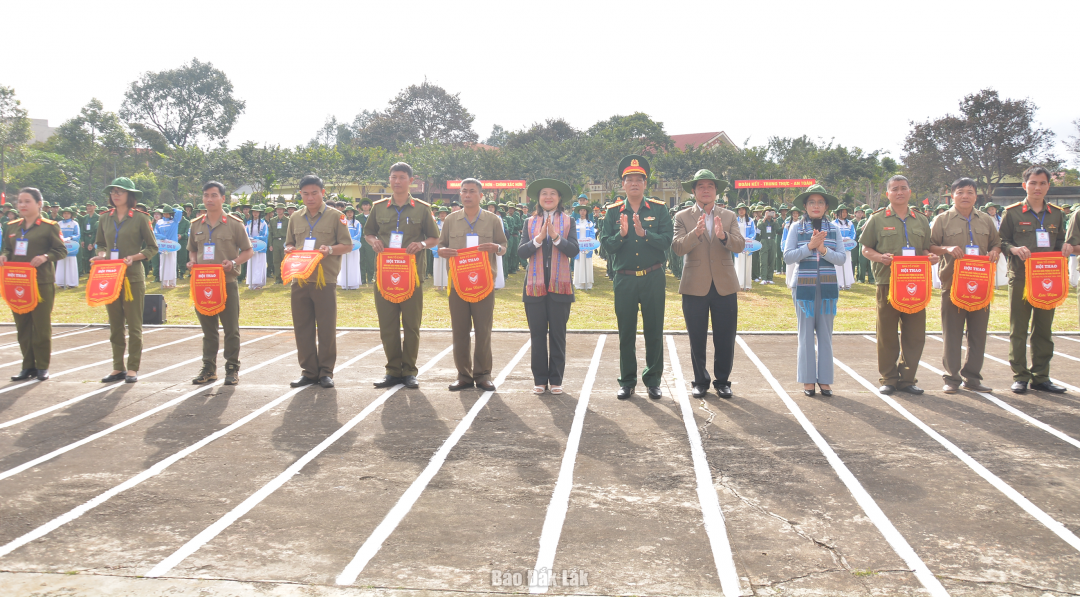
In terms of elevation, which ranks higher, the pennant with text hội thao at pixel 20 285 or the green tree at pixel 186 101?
the green tree at pixel 186 101

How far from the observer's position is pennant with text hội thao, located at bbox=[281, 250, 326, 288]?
7.40 meters

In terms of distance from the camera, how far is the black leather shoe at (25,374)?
7844 mm

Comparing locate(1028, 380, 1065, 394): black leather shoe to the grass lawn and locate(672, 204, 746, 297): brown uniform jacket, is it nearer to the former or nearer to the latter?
locate(672, 204, 746, 297): brown uniform jacket

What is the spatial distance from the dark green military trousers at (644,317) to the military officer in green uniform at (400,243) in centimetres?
209

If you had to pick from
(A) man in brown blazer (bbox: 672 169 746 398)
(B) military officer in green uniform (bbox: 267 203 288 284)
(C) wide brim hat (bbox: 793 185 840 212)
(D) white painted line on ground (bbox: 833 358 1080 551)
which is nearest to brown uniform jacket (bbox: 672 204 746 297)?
(A) man in brown blazer (bbox: 672 169 746 398)

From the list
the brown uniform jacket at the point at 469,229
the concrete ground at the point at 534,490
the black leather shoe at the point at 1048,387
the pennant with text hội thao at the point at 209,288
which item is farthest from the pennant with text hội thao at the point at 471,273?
the black leather shoe at the point at 1048,387

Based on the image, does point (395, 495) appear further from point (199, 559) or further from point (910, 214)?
point (910, 214)

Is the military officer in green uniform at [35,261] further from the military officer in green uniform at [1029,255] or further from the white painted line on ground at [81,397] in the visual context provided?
the military officer in green uniform at [1029,255]

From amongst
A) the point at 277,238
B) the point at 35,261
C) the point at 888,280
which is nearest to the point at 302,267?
the point at 35,261

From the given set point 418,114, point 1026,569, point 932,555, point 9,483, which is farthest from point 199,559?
point 418,114

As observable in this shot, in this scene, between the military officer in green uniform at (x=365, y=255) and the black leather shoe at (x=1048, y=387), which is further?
the military officer in green uniform at (x=365, y=255)

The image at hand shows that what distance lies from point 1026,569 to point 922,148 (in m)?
50.2

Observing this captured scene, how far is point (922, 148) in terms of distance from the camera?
155 feet

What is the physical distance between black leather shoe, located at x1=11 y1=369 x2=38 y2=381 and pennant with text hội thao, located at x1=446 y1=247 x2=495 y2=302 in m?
4.66
